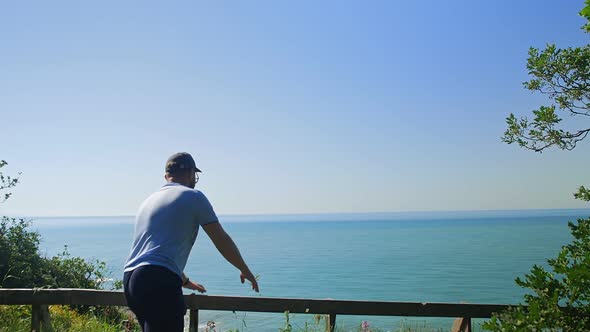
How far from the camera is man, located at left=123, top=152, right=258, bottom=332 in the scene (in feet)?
9.87

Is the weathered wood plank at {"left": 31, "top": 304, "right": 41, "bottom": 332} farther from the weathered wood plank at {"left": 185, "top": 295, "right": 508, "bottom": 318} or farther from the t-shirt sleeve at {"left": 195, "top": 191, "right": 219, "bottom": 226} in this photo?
the t-shirt sleeve at {"left": 195, "top": 191, "right": 219, "bottom": 226}

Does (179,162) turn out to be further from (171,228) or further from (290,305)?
(290,305)

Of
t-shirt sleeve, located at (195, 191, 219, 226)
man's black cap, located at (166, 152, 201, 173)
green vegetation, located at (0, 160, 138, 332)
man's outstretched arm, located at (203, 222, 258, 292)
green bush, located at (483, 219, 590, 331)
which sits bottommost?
green vegetation, located at (0, 160, 138, 332)

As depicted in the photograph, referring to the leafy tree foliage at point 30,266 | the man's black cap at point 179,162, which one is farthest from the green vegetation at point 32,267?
the man's black cap at point 179,162

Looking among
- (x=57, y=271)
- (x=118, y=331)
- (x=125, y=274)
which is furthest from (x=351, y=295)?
(x=125, y=274)

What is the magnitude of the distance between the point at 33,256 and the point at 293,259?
70651 millimetres

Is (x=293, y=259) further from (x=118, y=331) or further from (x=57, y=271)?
(x=118, y=331)

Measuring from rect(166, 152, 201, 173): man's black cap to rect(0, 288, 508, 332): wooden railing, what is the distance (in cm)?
194

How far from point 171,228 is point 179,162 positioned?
56 centimetres

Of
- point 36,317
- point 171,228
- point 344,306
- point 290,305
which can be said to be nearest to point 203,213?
point 171,228

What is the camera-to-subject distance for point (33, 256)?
1027cm

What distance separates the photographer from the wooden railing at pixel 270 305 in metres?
4.73

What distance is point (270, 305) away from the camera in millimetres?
4887

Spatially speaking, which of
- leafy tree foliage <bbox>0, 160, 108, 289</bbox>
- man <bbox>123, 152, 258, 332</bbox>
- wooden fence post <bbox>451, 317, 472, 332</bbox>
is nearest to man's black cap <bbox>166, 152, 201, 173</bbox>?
man <bbox>123, 152, 258, 332</bbox>
